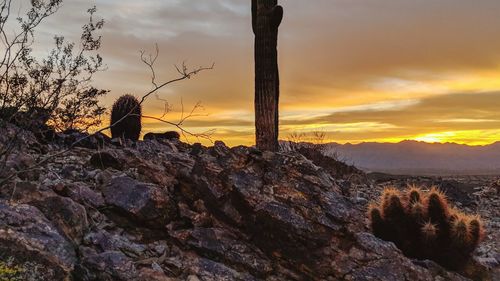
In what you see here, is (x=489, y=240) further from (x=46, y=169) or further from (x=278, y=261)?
(x=46, y=169)

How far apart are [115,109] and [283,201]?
9.58 m

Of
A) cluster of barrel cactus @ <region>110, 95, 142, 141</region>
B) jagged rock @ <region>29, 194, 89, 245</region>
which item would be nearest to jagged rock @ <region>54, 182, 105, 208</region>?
jagged rock @ <region>29, 194, 89, 245</region>

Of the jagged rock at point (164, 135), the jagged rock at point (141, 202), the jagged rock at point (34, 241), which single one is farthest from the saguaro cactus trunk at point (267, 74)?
the jagged rock at point (34, 241)

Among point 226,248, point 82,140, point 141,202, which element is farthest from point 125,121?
point 226,248

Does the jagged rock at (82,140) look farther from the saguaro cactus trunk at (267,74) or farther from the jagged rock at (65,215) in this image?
the jagged rock at (65,215)

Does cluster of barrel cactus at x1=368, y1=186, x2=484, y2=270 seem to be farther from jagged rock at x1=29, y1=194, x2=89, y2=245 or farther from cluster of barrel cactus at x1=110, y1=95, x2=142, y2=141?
cluster of barrel cactus at x1=110, y1=95, x2=142, y2=141

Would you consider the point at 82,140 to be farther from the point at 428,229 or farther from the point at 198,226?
the point at 428,229

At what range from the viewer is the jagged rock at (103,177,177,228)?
26.2 feet

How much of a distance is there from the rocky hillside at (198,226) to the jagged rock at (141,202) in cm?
2

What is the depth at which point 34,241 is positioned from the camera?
627 centimetres

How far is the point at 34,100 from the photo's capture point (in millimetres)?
8555

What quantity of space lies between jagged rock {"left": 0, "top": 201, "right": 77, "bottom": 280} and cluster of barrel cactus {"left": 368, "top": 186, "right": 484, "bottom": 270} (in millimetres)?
4835

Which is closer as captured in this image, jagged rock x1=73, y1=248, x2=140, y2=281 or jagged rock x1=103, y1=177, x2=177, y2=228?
jagged rock x1=73, y1=248, x2=140, y2=281

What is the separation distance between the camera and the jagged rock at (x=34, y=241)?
6.06 m
